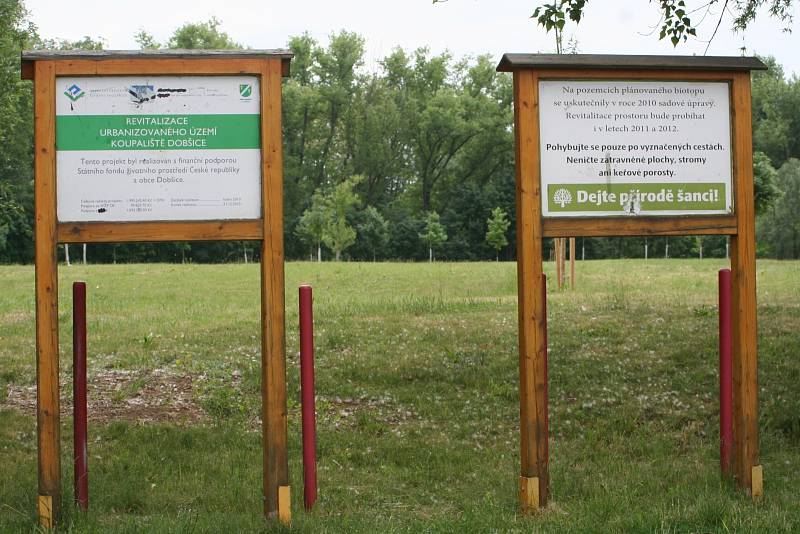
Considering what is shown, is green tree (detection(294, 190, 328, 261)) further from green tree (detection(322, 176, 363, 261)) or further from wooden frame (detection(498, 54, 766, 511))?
wooden frame (detection(498, 54, 766, 511))

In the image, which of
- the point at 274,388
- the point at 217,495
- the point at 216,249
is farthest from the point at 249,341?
the point at 216,249

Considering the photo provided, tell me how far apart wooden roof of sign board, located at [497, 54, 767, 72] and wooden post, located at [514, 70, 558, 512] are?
0.10 metres

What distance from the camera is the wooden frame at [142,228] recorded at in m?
5.72

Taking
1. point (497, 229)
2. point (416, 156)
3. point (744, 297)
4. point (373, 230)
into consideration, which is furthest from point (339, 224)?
point (744, 297)

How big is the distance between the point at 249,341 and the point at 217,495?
276 inches

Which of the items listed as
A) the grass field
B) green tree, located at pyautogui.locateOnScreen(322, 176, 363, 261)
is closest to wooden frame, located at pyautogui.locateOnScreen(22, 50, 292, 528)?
the grass field

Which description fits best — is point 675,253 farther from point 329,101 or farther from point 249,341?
point 249,341

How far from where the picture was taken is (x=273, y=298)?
580 cm

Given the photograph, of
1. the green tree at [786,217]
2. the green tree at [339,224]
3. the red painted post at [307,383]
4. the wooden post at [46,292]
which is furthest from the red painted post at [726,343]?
the green tree at [786,217]

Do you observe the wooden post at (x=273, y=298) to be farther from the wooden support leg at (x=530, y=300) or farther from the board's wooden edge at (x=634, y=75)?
the board's wooden edge at (x=634, y=75)

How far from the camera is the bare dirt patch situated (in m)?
9.85

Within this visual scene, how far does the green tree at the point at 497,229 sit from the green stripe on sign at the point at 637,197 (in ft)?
217

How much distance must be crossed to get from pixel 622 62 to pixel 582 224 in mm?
1064

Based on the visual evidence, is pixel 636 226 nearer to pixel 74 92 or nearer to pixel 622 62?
pixel 622 62
